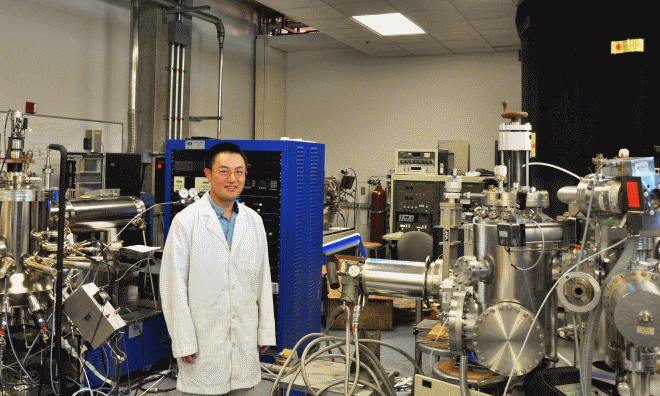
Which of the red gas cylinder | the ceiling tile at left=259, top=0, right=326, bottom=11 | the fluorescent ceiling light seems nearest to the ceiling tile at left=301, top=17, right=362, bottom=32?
the fluorescent ceiling light

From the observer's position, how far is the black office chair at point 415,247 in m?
4.76

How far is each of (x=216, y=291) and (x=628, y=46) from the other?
2.56m

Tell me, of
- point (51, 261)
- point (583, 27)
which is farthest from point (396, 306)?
point (51, 261)

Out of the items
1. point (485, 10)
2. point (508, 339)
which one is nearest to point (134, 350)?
point (508, 339)

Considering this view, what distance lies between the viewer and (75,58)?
540 cm

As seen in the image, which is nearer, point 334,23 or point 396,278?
point 396,278

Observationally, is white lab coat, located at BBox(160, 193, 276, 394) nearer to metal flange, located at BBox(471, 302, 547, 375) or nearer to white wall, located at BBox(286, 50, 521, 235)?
metal flange, located at BBox(471, 302, 547, 375)

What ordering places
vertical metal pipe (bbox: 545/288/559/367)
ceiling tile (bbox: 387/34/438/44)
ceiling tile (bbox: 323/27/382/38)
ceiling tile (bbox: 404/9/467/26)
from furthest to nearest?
1. ceiling tile (bbox: 387/34/438/44)
2. ceiling tile (bbox: 323/27/382/38)
3. ceiling tile (bbox: 404/9/467/26)
4. vertical metal pipe (bbox: 545/288/559/367)

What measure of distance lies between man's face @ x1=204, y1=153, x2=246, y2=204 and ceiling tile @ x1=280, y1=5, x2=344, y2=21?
3544mm

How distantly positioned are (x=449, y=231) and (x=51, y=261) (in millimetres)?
1952

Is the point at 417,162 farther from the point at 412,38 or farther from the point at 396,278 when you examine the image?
the point at 396,278

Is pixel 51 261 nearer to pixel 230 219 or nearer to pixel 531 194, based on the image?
pixel 230 219

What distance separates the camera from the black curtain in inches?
127

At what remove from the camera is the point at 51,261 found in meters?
2.77
